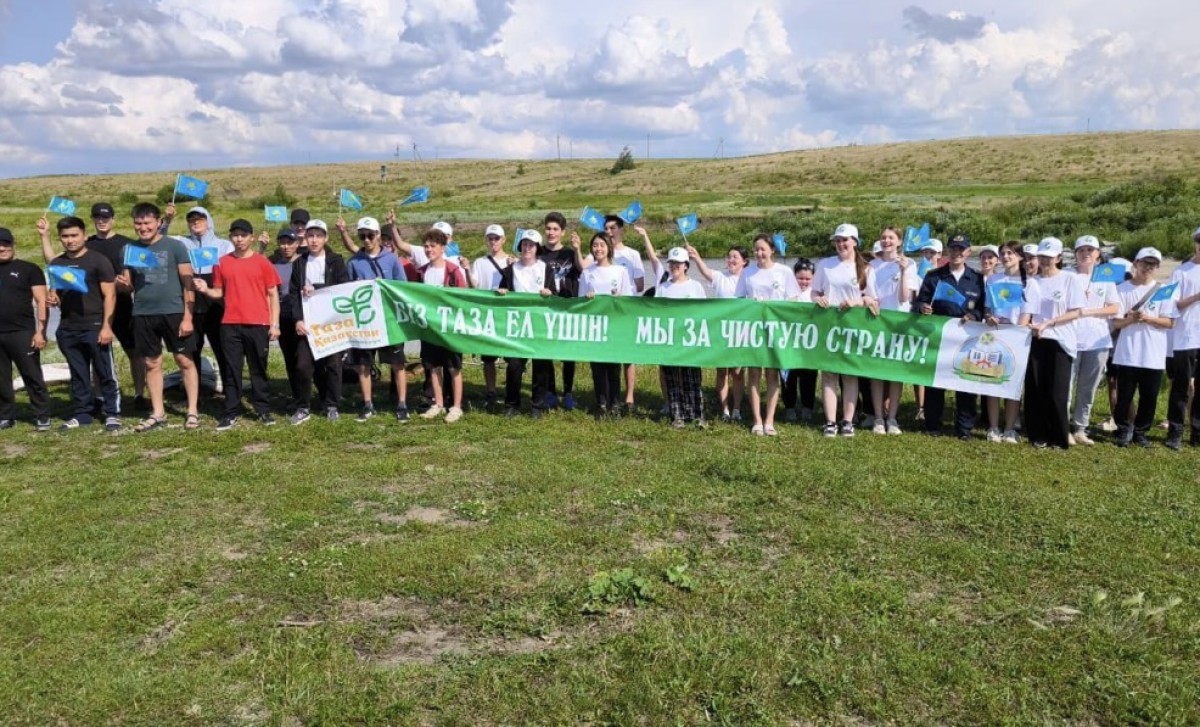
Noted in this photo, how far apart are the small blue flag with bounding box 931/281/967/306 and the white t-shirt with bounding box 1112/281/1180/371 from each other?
155cm

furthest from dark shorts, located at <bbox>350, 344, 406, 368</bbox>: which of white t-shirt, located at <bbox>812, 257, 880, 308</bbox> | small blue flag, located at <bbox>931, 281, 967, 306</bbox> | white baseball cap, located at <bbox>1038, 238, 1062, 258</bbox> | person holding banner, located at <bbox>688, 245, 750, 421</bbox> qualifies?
white baseball cap, located at <bbox>1038, 238, 1062, 258</bbox>

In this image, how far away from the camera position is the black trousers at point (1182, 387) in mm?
8688

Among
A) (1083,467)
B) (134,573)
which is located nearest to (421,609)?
(134,573)

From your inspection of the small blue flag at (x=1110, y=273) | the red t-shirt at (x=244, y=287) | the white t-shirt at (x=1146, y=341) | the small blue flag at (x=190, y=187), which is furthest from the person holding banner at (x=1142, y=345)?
the small blue flag at (x=190, y=187)

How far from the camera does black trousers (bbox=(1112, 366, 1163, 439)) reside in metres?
8.66

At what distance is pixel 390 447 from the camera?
8.59 metres

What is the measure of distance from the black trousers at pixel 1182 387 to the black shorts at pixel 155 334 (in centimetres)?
1037

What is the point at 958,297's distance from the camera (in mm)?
8914

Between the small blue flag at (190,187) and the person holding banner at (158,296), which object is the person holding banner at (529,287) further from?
the small blue flag at (190,187)

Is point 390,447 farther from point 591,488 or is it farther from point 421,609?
point 421,609

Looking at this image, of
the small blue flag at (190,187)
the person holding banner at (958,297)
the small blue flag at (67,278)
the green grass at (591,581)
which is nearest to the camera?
the green grass at (591,581)

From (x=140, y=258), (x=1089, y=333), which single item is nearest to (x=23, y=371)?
(x=140, y=258)

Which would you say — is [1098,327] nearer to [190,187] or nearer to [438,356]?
[438,356]

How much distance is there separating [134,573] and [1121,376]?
9.19 m
